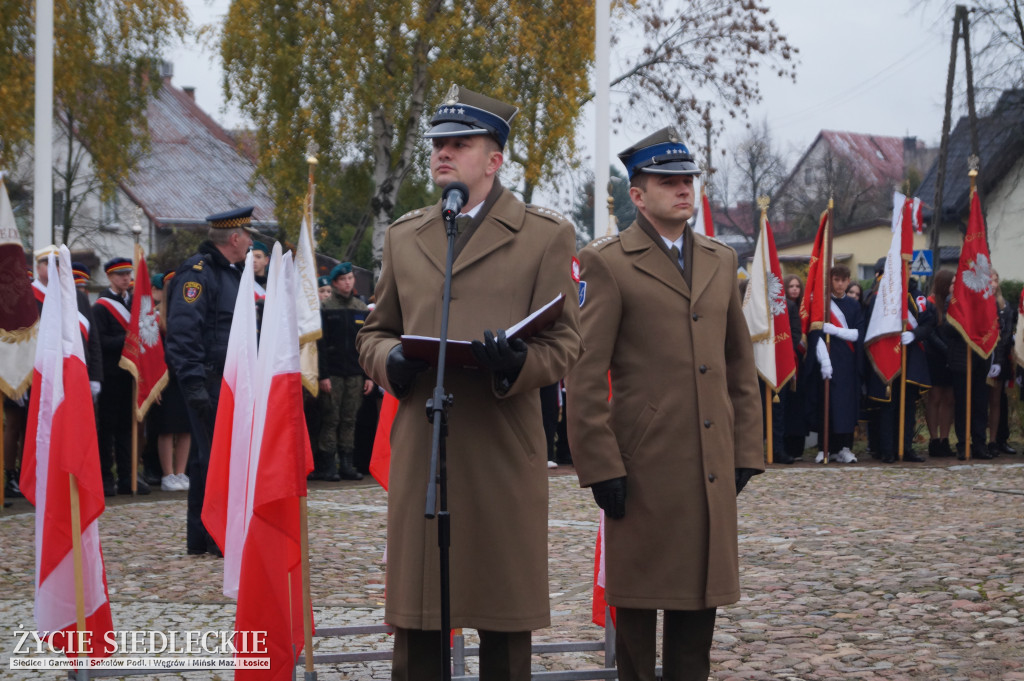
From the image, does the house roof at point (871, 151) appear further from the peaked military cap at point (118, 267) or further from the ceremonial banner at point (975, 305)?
the peaked military cap at point (118, 267)

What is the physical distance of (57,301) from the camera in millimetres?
5637

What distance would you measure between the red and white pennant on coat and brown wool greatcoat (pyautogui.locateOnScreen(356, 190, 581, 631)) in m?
1.13

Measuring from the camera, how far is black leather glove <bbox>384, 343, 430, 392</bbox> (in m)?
3.83

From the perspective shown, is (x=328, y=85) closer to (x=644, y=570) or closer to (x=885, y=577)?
(x=885, y=577)

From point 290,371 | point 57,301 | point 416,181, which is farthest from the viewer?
point 416,181

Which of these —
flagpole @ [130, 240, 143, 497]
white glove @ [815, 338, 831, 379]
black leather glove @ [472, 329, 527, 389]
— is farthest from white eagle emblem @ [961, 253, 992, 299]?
black leather glove @ [472, 329, 527, 389]

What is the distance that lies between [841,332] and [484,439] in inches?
466

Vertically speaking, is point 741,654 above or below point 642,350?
below

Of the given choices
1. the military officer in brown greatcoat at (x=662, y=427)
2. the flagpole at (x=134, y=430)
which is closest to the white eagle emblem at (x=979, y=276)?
the flagpole at (x=134, y=430)

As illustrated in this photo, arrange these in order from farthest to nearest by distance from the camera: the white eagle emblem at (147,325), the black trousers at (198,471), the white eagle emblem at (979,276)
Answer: the white eagle emblem at (979,276) < the white eagle emblem at (147,325) < the black trousers at (198,471)

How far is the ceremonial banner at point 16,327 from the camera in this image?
11.0 m

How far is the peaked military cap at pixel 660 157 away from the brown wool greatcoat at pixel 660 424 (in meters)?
0.28

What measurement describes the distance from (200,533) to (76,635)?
10.6 ft

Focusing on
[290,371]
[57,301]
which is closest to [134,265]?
[57,301]
